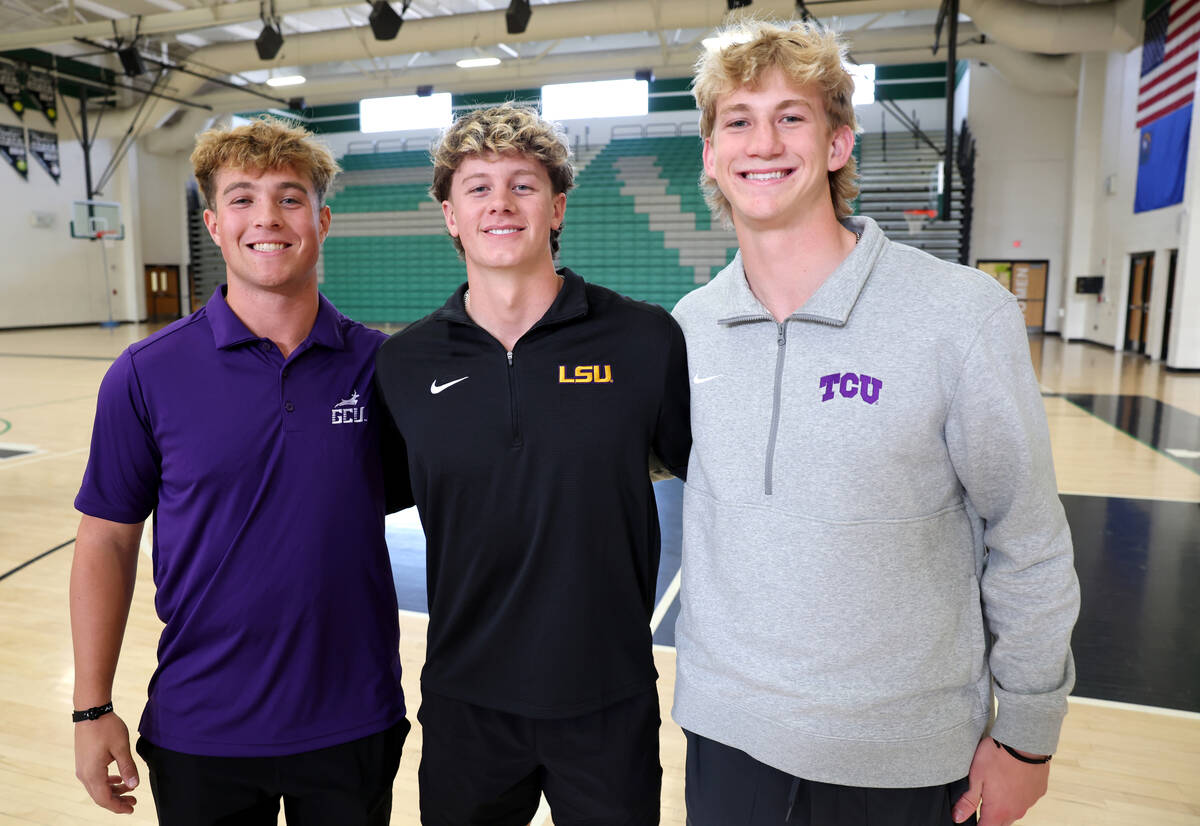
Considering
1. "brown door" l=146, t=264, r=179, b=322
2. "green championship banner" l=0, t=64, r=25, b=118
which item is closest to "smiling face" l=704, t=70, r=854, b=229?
"green championship banner" l=0, t=64, r=25, b=118

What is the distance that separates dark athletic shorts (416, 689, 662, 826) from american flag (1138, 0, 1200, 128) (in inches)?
524

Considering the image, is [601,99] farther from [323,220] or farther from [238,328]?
[238,328]

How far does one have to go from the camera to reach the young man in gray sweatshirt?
1.23 m

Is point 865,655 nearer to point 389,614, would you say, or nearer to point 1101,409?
point 389,614

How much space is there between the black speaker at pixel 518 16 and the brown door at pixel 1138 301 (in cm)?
1024

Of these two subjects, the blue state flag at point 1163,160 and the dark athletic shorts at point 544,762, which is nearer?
the dark athletic shorts at point 544,762

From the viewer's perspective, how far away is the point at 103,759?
1.52m

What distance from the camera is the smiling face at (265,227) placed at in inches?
61.0

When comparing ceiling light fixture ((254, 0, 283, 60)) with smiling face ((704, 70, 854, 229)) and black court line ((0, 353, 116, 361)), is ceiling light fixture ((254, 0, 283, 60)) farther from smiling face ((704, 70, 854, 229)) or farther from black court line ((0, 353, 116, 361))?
smiling face ((704, 70, 854, 229))

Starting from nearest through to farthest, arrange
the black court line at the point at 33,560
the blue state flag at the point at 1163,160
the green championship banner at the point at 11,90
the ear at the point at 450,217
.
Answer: the ear at the point at 450,217 → the black court line at the point at 33,560 → the blue state flag at the point at 1163,160 → the green championship banner at the point at 11,90

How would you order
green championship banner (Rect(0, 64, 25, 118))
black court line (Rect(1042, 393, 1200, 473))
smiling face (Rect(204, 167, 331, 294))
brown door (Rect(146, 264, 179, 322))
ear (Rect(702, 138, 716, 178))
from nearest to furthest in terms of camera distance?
ear (Rect(702, 138, 716, 178))
smiling face (Rect(204, 167, 331, 294))
black court line (Rect(1042, 393, 1200, 473))
green championship banner (Rect(0, 64, 25, 118))
brown door (Rect(146, 264, 179, 322))

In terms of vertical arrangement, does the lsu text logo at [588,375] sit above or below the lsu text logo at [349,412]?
above

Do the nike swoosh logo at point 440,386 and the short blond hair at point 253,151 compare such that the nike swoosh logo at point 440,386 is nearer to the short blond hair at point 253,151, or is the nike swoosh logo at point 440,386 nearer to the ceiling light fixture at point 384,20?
the short blond hair at point 253,151

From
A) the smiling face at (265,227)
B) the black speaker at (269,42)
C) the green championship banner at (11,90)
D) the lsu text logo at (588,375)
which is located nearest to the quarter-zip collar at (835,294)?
the lsu text logo at (588,375)
